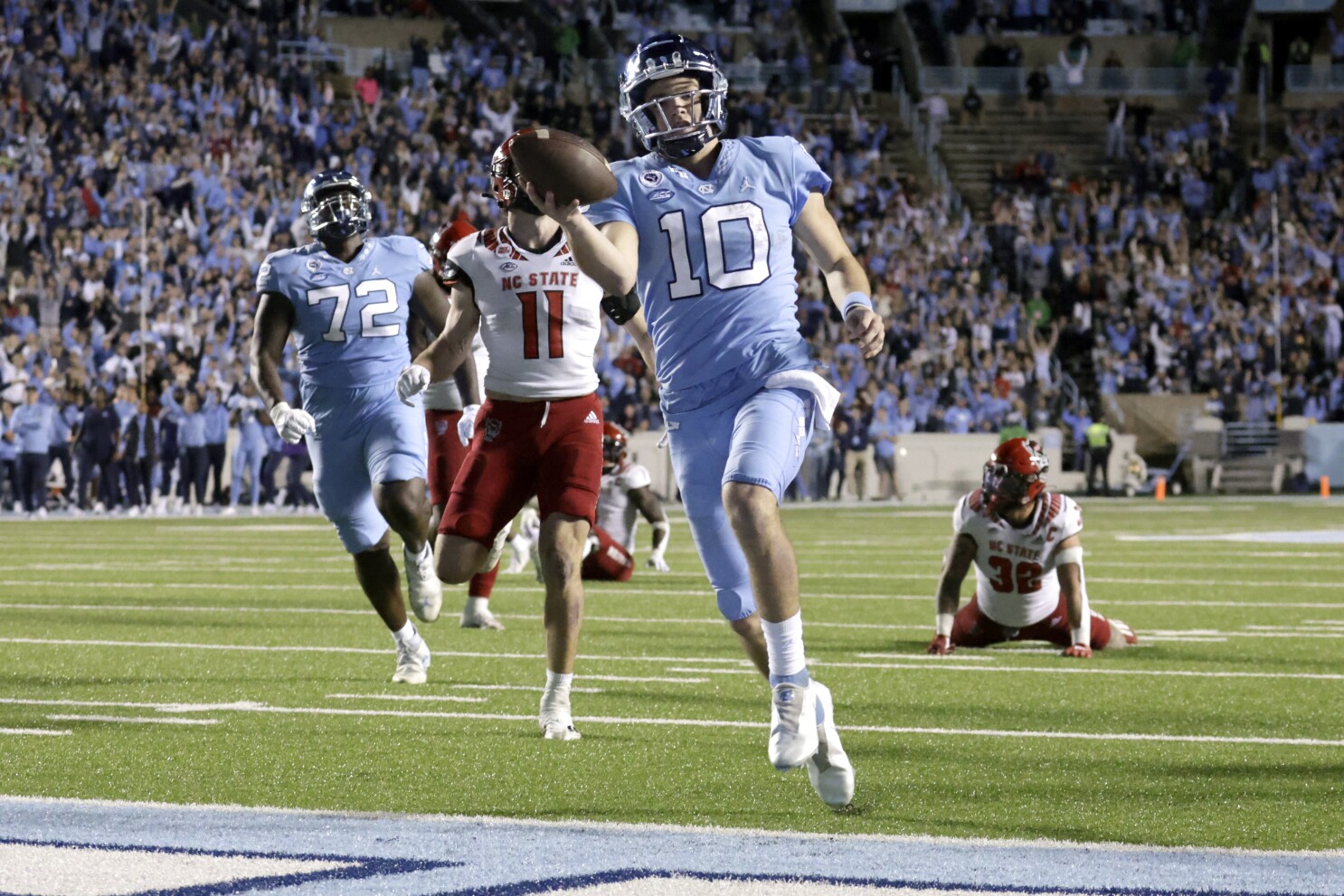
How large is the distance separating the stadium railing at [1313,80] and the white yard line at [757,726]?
33.6 m

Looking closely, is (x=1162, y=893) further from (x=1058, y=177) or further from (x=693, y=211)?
(x=1058, y=177)

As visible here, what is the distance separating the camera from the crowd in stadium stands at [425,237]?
983 inches

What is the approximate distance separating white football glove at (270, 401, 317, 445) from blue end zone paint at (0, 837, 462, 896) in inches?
133

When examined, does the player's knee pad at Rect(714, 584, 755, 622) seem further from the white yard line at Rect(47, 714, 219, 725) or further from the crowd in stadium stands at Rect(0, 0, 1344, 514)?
the crowd in stadium stands at Rect(0, 0, 1344, 514)

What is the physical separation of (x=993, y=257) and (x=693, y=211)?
28.3 meters

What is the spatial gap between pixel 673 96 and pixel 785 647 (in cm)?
152

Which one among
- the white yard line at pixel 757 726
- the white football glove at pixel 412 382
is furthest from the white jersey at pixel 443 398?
the white yard line at pixel 757 726

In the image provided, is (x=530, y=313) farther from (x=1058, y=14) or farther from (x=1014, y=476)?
(x=1058, y=14)

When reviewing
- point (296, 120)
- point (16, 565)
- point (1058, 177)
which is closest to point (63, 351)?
point (296, 120)

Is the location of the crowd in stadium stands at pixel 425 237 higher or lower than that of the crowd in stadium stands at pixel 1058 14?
lower

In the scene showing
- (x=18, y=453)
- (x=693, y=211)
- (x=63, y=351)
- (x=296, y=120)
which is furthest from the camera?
(x=296, y=120)

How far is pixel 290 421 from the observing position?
7777mm

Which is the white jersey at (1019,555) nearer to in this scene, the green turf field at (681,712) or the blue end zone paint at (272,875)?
the green turf field at (681,712)

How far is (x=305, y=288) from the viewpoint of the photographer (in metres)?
8.25
